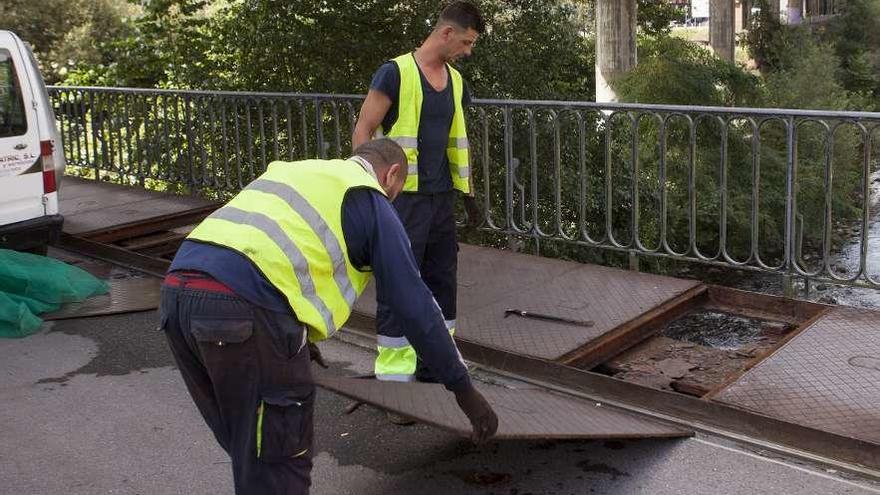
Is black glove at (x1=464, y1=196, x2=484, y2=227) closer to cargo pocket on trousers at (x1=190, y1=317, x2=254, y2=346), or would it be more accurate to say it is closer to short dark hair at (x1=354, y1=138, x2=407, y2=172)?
short dark hair at (x1=354, y1=138, x2=407, y2=172)

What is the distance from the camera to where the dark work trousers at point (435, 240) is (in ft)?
16.3

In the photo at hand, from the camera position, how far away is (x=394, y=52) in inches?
516

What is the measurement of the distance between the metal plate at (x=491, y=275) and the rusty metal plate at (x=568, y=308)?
0.08 m

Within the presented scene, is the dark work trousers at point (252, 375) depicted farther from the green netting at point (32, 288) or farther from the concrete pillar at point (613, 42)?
the concrete pillar at point (613, 42)

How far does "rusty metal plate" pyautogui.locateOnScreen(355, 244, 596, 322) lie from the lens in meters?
6.63

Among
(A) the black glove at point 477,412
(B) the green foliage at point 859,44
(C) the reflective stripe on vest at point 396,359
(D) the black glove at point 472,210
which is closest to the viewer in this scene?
(A) the black glove at point 477,412

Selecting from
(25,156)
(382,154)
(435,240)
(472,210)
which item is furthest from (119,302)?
(382,154)

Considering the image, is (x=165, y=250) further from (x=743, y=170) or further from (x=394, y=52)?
(x=743, y=170)

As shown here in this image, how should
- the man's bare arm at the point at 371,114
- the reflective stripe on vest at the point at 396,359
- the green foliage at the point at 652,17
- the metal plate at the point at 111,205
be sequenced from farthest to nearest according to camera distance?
1. the green foliage at the point at 652,17
2. the metal plate at the point at 111,205
3. the man's bare arm at the point at 371,114
4. the reflective stripe on vest at the point at 396,359

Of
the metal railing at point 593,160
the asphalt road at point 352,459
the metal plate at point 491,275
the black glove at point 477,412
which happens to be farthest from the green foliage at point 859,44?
the black glove at point 477,412

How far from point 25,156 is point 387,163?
16.7 feet

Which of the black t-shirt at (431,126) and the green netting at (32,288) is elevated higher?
the black t-shirt at (431,126)

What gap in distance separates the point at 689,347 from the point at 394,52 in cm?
815

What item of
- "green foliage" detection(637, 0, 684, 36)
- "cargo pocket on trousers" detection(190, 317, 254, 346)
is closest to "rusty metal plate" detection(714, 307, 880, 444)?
"cargo pocket on trousers" detection(190, 317, 254, 346)
